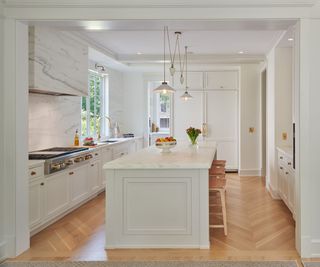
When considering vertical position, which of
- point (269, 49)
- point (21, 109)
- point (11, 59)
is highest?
point (269, 49)

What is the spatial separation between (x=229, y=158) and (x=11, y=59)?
5961 mm

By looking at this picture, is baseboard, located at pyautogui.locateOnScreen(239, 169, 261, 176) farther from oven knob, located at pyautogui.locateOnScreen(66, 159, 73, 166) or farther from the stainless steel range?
oven knob, located at pyautogui.locateOnScreen(66, 159, 73, 166)

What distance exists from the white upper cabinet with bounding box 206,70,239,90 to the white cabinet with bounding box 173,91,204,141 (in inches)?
14.1

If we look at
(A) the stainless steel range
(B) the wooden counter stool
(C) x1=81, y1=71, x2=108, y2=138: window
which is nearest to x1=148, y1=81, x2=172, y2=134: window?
(C) x1=81, y1=71, x2=108, y2=138: window

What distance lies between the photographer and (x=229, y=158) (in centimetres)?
813

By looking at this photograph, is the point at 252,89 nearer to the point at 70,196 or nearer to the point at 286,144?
the point at 286,144

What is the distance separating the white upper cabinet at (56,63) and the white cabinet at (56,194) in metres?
1.11

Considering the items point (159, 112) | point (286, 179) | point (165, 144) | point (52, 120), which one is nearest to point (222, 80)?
point (159, 112)

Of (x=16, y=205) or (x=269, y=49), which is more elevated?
(x=269, y=49)

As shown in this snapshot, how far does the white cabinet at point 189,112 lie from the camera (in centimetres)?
812

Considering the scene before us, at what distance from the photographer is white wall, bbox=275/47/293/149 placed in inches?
215

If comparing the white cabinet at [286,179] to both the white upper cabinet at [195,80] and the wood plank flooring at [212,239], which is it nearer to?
the wood plank flooring at [212,239]

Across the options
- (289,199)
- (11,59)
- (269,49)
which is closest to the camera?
(11,59)

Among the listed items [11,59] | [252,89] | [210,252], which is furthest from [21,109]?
[252,89]
